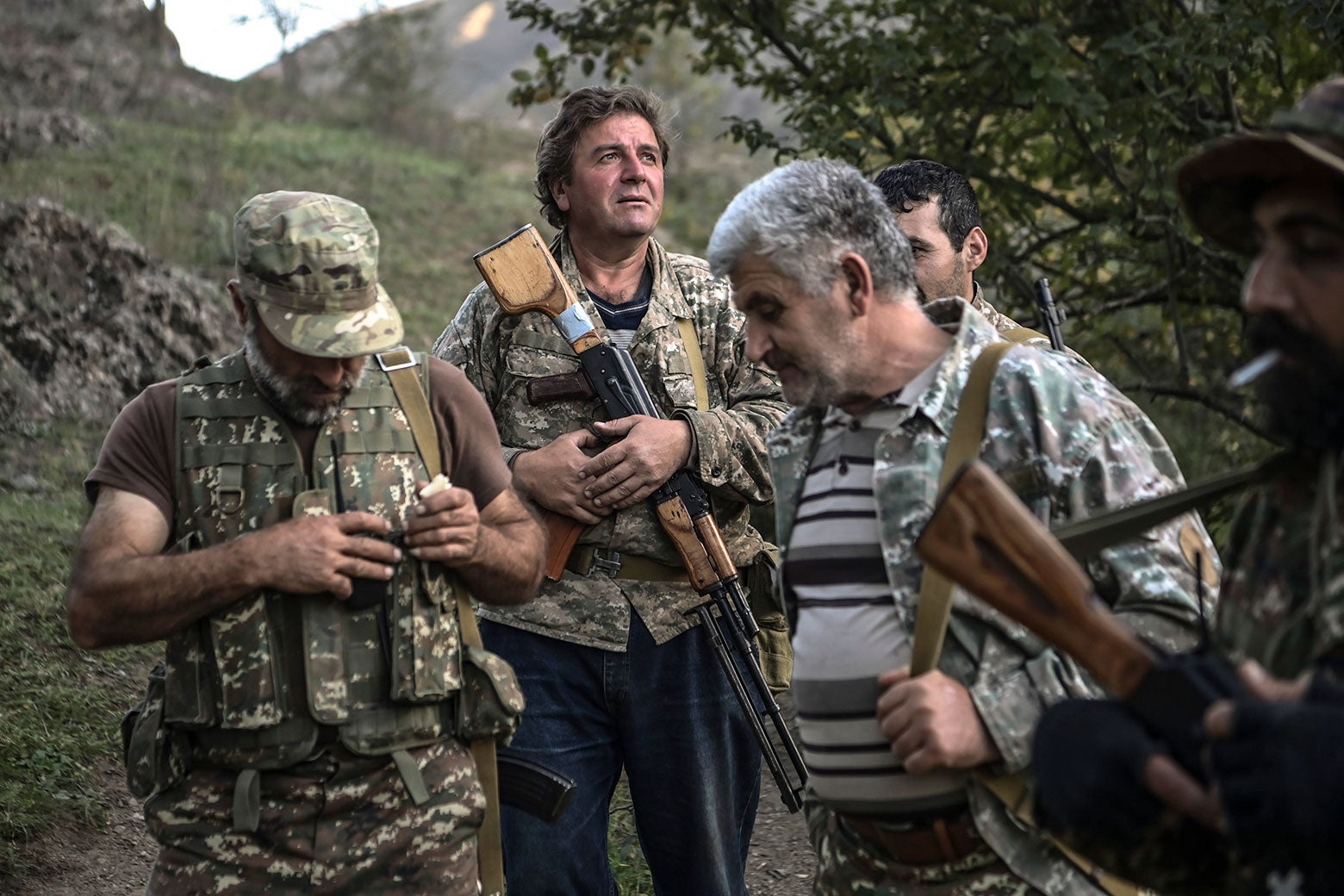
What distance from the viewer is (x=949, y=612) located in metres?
2.46

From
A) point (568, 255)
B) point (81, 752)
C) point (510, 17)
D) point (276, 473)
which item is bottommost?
point (81, 752)

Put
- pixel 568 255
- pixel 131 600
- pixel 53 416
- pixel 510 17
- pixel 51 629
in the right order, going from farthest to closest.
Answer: pixel 53 416 < pixel 510 17 < pixel 51 629 < pixel 568 255 < pixel 131 600

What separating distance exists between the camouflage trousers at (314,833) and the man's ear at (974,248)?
2.20 metres

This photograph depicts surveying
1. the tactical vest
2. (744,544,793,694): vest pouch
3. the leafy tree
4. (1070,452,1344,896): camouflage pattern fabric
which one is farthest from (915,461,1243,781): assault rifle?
the leafy tree

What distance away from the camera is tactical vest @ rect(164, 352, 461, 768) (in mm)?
2832

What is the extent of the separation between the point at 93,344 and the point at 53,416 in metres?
0.64

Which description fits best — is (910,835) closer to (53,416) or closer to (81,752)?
(81,752)

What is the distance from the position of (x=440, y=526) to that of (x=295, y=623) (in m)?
0.35

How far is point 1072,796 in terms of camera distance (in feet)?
5.68

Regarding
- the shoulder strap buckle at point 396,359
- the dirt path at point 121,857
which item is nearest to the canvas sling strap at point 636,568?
the shoulder strap buckle at point 396,359

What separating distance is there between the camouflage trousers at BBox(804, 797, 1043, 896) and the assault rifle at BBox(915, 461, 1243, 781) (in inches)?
30.3

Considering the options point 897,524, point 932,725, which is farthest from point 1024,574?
point 897,524

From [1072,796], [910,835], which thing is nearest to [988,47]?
[910,835]

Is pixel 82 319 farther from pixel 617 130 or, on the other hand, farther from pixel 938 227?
pixel 938 227
